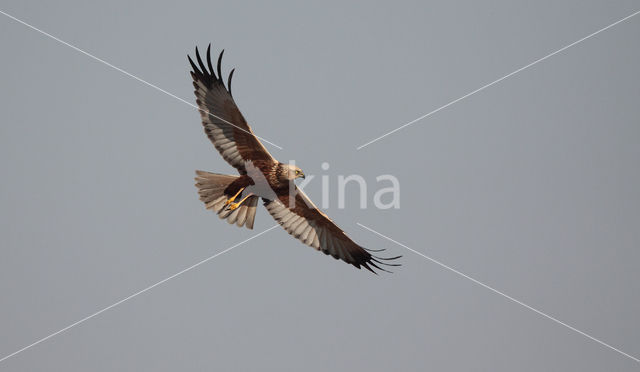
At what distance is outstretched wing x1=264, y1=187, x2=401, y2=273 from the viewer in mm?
11477

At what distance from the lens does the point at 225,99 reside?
414 inches

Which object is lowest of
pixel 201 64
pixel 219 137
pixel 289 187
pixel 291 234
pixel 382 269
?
pixel 382 269

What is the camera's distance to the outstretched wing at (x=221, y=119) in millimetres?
10516

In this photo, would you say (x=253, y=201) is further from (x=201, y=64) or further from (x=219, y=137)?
(x=201, y=64)

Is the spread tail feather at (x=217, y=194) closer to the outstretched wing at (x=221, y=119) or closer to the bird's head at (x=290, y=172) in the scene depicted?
the outstretched wing at (x=221, y=119)

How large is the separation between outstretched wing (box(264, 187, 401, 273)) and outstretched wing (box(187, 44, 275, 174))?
1059mm

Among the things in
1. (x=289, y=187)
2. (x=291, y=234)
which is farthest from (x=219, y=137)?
(x=291, y=234)

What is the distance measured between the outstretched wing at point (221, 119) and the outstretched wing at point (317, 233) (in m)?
1.06

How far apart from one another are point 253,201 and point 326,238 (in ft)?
4.23

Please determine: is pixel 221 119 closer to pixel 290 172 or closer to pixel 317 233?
pixel 290 172

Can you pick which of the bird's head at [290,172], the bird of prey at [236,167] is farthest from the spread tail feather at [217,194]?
the bird's head at [290,172]

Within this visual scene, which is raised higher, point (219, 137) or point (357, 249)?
point (219, 137)

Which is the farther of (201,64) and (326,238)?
(326,238)

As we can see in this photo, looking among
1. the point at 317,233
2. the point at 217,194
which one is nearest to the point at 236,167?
the point at 217,194
